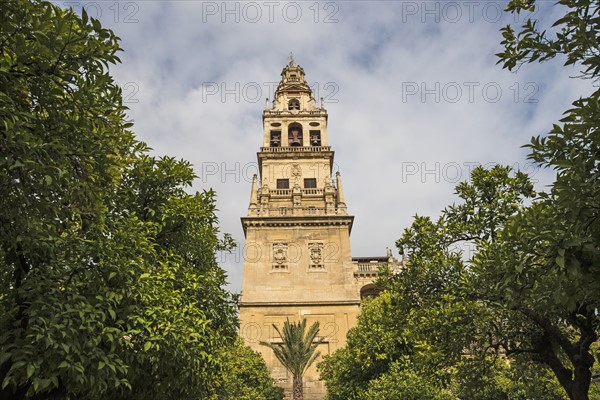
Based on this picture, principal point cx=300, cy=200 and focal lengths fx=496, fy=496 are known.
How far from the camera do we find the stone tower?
121 feet

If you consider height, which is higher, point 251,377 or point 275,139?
point 275,139

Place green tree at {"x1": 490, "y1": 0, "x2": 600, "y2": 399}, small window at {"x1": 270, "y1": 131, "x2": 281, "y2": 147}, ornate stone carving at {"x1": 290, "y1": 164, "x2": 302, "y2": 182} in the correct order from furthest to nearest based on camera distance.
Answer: small window at {"x1": 270, "y1": 131, "x2": 281, "y2": 147}, ornate stone carving at {"x1": 290, "y1": 164, "x2": 302, "y2": 182}, green tree at {"x1": 490, "y1": 0, "x2": 600, "y2": 399}

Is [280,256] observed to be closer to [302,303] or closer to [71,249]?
[302,303]

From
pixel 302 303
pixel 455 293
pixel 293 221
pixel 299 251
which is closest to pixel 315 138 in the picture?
pixel 293 221

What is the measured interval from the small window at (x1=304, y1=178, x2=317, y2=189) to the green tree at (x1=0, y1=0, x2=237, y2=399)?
32.9 metres

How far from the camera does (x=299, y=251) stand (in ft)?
130

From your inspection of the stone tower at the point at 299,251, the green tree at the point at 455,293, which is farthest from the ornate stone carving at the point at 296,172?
the green tree at the point at 455,293

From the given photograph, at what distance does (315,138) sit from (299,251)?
1240 cm

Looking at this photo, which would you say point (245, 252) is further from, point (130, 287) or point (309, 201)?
point (130, 287)

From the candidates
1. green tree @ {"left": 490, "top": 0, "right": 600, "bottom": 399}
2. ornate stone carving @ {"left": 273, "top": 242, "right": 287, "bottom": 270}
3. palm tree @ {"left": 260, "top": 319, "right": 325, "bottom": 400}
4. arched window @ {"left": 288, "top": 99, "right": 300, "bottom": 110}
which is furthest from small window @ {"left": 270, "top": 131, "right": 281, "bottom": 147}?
green tree @ {"left": 490, "top": 0, "right": 600, "bottom": 399}

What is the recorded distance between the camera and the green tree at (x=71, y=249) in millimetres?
6320

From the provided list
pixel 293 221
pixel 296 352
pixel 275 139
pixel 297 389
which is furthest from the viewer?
pixel 275 139

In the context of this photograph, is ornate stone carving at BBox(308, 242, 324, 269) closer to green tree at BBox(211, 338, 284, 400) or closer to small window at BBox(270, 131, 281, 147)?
green tree at BBox(211, 338, 284, 400)

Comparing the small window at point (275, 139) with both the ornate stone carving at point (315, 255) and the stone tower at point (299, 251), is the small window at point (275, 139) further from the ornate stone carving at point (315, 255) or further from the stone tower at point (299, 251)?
the ornate stone carving at point (315, 255)
